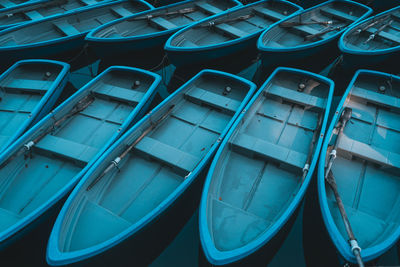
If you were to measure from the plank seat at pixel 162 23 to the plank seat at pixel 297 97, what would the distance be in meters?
4.77

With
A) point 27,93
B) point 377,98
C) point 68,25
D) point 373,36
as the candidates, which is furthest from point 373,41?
point 27,93

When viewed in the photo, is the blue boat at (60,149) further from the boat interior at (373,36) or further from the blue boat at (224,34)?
the boat interior at (373,36)

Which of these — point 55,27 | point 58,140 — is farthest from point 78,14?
point 58,140

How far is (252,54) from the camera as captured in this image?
33.8 feet

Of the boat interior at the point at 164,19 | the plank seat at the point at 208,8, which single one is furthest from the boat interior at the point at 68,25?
the plank seat at the point at 208,8

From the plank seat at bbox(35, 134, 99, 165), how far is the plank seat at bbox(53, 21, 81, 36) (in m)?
5.36

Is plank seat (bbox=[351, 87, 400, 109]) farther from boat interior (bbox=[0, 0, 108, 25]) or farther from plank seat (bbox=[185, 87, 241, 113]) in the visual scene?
boat interior (bbox=[0, 0, 108, 25])

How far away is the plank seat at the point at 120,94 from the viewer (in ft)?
25.0

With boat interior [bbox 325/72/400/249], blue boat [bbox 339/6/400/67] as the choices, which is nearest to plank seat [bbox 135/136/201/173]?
boat interior [bbox 325/72/400/249]

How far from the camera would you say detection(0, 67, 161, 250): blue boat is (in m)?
5.12

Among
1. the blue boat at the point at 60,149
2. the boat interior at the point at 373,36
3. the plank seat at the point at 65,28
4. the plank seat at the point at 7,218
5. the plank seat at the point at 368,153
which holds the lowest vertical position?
the plank seat at the point at 7,218

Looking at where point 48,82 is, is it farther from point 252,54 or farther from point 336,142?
point 336,142

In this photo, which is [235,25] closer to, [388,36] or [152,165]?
[388,36]

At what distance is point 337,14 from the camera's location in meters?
11.5
